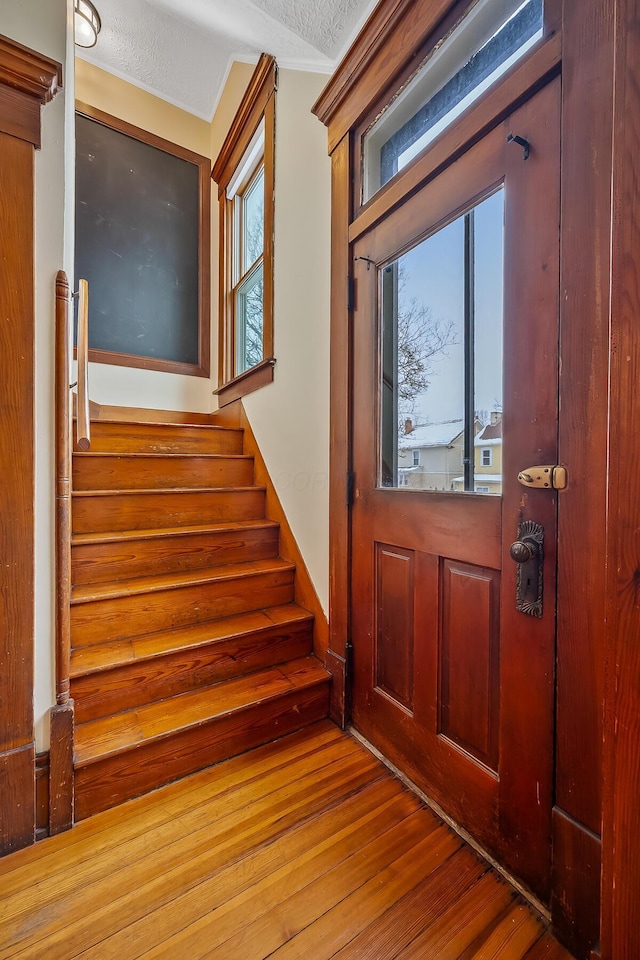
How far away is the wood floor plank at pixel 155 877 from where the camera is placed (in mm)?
905

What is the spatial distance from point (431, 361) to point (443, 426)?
0.73 feet

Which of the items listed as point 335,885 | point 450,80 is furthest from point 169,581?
point 450,80

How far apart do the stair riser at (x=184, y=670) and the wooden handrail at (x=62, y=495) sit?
0.59ft

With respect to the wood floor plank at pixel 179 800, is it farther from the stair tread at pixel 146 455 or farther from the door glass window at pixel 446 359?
the stair tread at pixel 146 455

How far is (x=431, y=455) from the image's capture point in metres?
1.30

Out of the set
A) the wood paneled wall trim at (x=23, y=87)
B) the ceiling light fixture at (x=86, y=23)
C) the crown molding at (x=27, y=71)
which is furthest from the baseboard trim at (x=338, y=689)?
the ceiling light fixture at (x=86, y=23)

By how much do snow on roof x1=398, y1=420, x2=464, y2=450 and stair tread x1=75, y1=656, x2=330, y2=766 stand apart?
3.30 ft

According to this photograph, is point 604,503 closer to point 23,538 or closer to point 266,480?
point 23,538

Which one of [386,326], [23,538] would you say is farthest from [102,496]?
[386,326]

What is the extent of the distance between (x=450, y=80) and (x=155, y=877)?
7.78ft

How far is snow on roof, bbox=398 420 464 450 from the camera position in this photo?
4.00 ft

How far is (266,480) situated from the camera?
2.31m

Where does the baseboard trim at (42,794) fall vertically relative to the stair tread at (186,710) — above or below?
below

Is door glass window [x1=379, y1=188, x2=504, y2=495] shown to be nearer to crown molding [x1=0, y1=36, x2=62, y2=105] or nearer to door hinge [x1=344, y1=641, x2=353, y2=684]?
door hinge [x1=344, y1=641, x2=353, y2=684]
